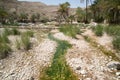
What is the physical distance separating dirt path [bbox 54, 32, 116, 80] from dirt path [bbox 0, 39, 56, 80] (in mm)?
1333

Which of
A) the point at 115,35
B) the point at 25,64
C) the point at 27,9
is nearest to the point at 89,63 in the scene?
the point at 25,64

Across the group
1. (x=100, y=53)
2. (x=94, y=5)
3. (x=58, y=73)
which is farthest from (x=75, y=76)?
(x=94, y=5)

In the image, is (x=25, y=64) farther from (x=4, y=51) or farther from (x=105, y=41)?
(x=105, y=41)

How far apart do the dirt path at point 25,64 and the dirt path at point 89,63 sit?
4.37ft

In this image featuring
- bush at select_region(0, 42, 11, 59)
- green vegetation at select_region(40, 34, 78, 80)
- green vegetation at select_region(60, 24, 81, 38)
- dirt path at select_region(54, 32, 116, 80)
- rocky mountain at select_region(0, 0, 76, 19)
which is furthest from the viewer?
rocky mountain at select_region(0, 0, 76, 19)

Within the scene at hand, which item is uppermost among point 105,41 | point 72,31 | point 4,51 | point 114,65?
point 72,31

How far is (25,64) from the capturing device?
945cm

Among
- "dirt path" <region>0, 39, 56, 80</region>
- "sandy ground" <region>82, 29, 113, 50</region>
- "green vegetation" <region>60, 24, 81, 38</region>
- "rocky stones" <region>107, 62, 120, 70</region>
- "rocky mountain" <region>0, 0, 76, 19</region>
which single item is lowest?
"rocky stones" <region>107, 62, 120, 70</region>

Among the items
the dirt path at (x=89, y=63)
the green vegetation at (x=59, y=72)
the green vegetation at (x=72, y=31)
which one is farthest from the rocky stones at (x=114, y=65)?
the green vegetation at (x=72, y=31)

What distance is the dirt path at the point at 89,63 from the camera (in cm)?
823

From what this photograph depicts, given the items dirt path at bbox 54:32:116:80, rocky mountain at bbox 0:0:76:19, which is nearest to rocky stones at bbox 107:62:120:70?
dirt path at bbox 54:32:116:80

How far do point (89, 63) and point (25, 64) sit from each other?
10.2ft

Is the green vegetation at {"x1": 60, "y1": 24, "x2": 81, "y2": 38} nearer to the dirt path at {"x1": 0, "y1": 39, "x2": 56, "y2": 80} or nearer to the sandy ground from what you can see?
the sandy ground

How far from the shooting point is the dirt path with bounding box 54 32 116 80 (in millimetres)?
8230
